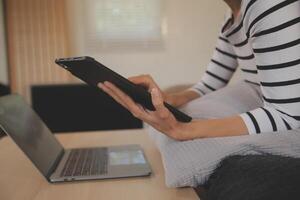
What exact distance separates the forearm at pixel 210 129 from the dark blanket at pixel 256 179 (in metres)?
0.12

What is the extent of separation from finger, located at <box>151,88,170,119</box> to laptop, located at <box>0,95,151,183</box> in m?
0.12

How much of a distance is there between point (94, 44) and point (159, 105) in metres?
1.88

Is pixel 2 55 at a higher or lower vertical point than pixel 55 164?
higher

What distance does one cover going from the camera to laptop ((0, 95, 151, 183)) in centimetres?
72

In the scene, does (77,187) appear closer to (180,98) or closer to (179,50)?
(180,98)

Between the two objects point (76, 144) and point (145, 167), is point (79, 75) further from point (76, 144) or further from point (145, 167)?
point (76, 144)

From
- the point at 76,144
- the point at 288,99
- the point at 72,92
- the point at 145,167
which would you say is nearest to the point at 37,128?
the point at 76,144

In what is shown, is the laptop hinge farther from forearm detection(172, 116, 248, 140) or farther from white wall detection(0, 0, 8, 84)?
white wall detection(0, 0, 8, 84)

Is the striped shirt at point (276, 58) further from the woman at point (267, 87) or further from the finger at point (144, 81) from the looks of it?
the finger at point (144, 81)

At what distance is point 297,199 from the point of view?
0.43 metres

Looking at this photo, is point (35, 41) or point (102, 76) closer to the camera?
point (102, 76)

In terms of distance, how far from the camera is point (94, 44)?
2.49 m

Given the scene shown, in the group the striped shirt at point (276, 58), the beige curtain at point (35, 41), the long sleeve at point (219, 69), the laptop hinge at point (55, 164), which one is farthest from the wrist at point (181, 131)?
the beige curtain at point (35, 41)

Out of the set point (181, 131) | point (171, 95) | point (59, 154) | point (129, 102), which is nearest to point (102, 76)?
point (129, 102)
